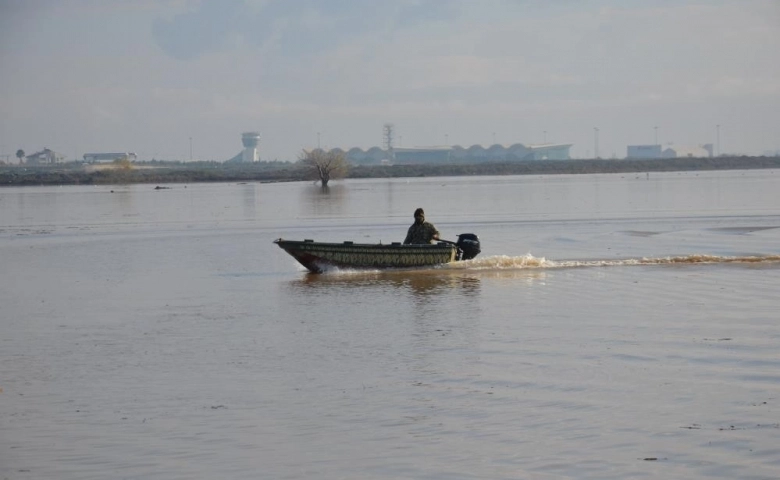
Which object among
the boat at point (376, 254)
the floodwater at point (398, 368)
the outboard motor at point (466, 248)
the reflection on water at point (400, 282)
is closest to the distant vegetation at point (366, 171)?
the boat at point (376, 254)

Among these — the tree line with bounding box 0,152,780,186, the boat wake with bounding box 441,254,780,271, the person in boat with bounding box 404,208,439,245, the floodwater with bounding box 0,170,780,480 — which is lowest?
the floodwater with bounding box 0,170,780,480

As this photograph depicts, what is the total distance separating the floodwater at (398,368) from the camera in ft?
35.0

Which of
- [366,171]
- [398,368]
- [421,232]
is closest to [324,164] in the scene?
[366,171]

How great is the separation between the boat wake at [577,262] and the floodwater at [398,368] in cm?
8

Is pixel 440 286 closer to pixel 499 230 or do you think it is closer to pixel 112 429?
pixel 112 429

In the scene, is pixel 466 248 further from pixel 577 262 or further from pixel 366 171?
pixel 366 171

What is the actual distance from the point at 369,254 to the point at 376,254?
0.63 feet

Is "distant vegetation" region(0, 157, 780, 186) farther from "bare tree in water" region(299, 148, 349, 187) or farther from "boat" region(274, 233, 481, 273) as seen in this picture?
"boat" region(274, 233, 481, 273)

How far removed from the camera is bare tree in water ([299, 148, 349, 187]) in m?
118

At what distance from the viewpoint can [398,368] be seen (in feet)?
48.9

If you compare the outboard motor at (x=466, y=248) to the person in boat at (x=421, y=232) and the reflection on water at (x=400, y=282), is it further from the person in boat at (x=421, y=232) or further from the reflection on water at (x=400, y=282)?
the reflection on water at (x=400, y=282)

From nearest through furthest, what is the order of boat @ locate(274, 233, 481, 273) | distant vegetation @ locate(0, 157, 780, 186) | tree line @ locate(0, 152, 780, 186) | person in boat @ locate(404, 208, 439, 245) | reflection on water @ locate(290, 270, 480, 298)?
reflection on water @ locate(290, 270, 480, 298)
boat @ locate(274, 233, 481, 273)
person in boat @ locate(404, 208, 439, 245)
tree line @ locate(0, 152, 780, 186)
distant vegetation @ locate(0, 157, 780, 186)

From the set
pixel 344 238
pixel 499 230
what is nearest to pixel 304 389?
pixel 344 238

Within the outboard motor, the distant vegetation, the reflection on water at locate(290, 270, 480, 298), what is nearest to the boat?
the outboard motor
